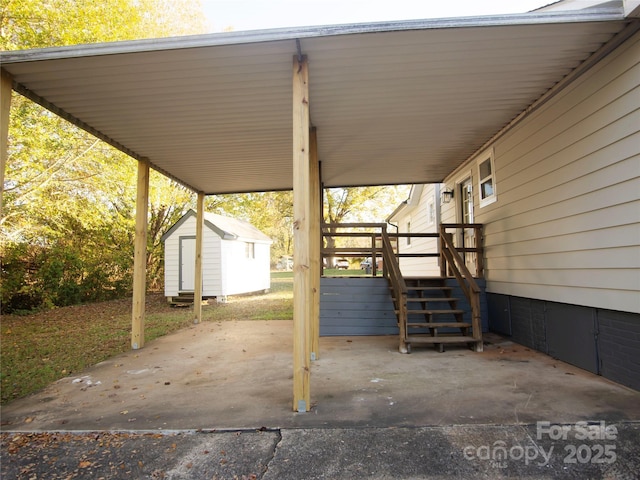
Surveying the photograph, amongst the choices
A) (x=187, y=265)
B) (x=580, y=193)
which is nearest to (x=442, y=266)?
(x=580, y=193)

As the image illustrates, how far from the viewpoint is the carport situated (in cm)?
291

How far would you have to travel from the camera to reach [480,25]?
2756 millimetres

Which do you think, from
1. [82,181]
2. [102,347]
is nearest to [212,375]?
[102,347]

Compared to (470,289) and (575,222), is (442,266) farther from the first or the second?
(575,222)

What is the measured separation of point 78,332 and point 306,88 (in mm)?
6861

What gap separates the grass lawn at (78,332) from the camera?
4414 millimetres

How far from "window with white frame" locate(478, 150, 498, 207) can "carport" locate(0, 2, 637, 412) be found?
64cm

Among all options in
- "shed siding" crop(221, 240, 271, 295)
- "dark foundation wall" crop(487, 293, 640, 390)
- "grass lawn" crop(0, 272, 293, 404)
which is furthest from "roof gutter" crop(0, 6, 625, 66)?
"shed siding" crop(221, 240, 271, 295)

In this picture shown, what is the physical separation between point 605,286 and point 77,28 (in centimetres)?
955

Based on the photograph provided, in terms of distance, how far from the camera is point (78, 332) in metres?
7.09

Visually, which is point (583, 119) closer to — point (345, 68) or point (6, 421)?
point (345, 68)

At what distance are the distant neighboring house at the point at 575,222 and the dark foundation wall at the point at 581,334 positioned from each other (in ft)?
0.04

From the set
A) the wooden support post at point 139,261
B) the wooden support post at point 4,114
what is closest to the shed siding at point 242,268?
the wooden support post at point 139,261

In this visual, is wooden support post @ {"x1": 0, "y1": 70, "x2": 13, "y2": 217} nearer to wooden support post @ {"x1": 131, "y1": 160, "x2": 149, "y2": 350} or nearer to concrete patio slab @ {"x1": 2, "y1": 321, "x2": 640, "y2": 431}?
concrete patio slab @ {"x1": 2, "y1": 321, "x2": 640, "y2": 431}
